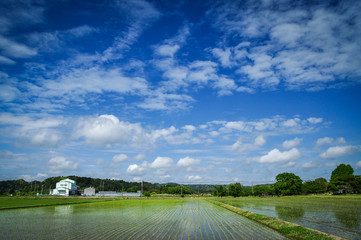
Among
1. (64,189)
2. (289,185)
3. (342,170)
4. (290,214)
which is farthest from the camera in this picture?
(64,189)

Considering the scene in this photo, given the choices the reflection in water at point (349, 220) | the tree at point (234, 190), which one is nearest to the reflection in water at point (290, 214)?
the reflection in water at point (349, 220)

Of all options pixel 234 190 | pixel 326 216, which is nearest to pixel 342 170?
pixel 234 190

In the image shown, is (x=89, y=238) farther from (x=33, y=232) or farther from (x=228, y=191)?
(x=228, y=191)

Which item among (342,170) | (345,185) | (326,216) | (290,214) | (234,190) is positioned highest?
(342,170)

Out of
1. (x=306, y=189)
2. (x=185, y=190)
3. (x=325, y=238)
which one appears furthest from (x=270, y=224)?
(x=185, y=190)

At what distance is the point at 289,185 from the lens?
82.1 metres

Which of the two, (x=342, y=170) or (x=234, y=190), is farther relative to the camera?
(x=234, y=190)

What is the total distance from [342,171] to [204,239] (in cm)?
9851

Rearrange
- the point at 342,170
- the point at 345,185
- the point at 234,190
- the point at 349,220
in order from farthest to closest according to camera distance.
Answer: the point at 234,190
the point at 342,170
the point at 345,185
the point at 349,220

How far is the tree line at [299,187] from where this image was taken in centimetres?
7050

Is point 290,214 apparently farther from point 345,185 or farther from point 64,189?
point 64,189

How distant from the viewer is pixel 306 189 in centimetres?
8875

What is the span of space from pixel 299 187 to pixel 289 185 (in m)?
3.69

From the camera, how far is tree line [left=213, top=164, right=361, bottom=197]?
70.5m
